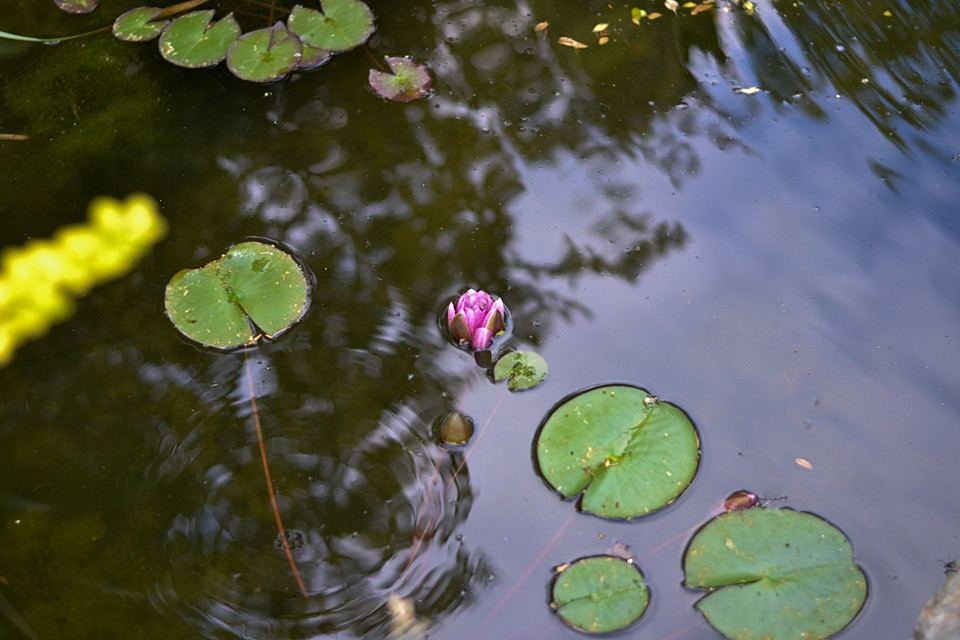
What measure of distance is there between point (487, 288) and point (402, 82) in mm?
872

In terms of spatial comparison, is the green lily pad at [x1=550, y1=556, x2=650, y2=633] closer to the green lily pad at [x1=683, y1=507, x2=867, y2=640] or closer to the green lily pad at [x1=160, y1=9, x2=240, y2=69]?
the green lily pad at [x1=683, y1=507, x2=867, y2=640]

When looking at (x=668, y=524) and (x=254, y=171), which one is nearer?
(x=668, y=524)

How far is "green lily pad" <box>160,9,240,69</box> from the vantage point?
8.55 feet

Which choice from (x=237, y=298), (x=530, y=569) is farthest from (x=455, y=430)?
(x=237, y=298)

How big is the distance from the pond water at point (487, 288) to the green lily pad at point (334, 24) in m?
0.07

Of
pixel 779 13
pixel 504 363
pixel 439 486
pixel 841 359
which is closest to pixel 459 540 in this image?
pixel 439 486

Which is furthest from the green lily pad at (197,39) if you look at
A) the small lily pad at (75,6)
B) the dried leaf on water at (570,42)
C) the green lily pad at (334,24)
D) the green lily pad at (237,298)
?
the dried leaf on water at (570,42)

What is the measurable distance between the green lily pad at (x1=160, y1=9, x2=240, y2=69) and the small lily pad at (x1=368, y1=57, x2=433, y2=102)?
0.52 m

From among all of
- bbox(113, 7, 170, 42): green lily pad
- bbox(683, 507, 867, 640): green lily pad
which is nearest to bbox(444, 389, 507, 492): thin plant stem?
bbox(683, 507, 867, 640): green lily pad

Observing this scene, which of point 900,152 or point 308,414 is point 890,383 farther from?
point 308,414

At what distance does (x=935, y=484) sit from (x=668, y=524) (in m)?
0.66

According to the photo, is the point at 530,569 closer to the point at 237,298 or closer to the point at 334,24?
the point at 237,298

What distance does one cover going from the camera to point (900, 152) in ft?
7.93

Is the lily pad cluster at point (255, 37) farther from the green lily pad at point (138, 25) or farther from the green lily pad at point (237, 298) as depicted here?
the green lily pad at point (237, 298)
